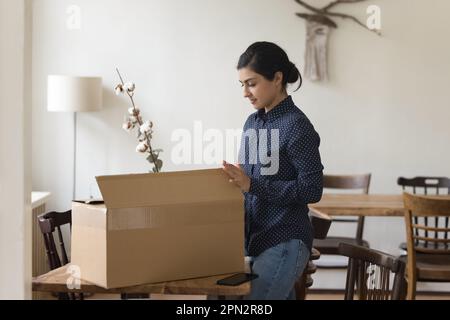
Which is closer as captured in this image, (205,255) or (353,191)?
(205,255)

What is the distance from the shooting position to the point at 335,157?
198 inches

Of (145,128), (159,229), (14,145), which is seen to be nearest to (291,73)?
(145,128)

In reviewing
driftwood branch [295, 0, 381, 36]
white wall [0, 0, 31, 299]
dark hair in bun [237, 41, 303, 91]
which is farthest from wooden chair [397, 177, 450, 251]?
white wall [0, 0, 31, 299]

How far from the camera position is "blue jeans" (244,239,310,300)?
210cm

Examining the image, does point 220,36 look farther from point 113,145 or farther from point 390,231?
point 390,231

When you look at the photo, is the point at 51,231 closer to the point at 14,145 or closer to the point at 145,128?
the point at 145,128

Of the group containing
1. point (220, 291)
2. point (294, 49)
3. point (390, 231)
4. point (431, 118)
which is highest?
point (294, 49)

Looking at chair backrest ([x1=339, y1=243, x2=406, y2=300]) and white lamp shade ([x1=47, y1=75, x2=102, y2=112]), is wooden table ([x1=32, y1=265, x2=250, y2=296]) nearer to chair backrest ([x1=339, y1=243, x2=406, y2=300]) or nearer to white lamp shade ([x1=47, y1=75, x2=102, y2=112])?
chair backrest ([x1=339, y1=243, x2=406, y2=300])

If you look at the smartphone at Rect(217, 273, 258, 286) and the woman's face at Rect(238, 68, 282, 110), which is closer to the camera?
the smartphone at Rect(217, 273, 258, 286)

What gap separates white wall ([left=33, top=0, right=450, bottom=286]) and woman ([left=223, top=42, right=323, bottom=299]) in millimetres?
2648

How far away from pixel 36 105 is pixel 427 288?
2.90m

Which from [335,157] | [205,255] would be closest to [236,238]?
[205,255]


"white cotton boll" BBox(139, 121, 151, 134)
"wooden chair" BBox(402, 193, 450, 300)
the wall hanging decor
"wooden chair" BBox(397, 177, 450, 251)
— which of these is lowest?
"wooden chair" BBox(402, 193, 450, 300)
